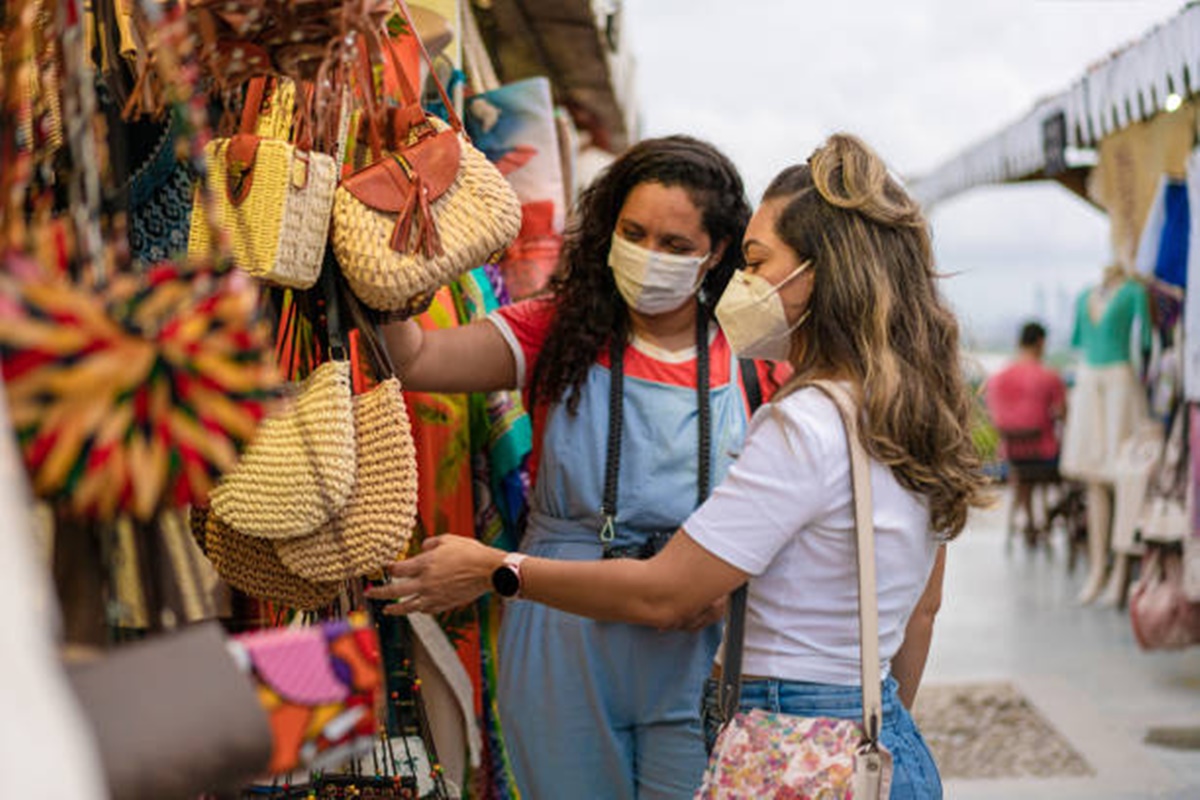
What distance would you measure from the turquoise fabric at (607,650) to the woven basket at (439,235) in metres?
0.77

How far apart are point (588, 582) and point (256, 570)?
47 centimetres

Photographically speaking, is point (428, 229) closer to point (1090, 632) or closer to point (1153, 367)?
point (1153, 367)

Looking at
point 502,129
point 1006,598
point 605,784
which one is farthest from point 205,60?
point 1006,598

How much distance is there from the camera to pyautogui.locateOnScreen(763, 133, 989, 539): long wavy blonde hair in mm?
1730

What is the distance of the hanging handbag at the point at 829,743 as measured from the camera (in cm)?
164

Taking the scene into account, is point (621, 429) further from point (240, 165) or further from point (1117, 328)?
point (1117, 328)

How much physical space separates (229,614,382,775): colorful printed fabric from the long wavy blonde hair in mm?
974

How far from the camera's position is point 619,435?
2361mm

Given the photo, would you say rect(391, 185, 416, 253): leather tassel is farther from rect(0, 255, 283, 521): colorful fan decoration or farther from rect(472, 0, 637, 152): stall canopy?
rect(472, 0, 637, 152): stall canopy

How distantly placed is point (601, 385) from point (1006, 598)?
6.76m

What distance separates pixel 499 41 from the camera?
4070 millimetres

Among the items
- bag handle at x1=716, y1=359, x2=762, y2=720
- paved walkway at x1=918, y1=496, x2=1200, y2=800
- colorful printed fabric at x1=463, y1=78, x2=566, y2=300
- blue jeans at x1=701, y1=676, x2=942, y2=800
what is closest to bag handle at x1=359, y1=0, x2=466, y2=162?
bag handle at x1=716, y1=359, x2=762, y2=720

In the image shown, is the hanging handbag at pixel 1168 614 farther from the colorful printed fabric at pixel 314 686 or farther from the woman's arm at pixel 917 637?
the colorful printed fabric at pixel 314 686

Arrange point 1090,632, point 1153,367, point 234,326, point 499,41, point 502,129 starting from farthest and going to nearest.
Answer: point 1090,632, point 1153,367, point 499,41, point 502,129, point 234,326
